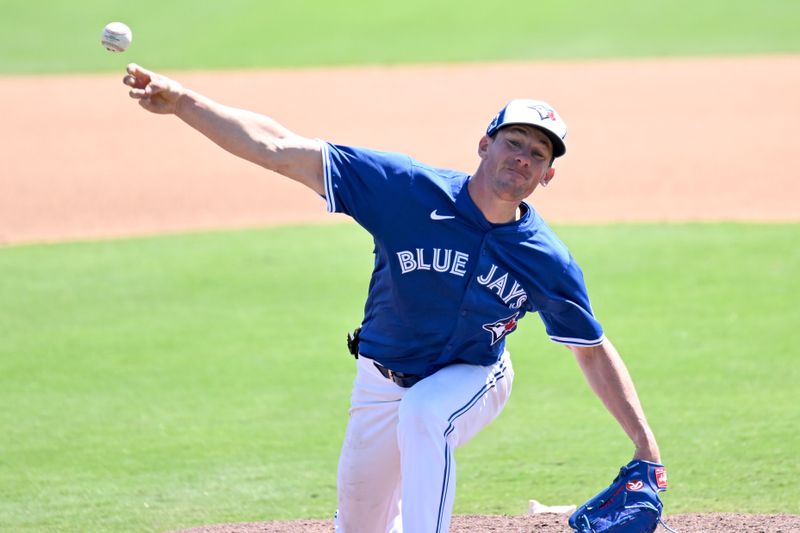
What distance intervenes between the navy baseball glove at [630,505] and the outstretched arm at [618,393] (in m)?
0.07

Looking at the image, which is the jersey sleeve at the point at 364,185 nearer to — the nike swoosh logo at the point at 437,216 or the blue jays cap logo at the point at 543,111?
the nike swoosh logo at the point at 437,216

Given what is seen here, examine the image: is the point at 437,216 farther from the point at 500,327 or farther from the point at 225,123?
the point at 225,123

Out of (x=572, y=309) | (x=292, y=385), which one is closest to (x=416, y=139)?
(x=292, y=385)

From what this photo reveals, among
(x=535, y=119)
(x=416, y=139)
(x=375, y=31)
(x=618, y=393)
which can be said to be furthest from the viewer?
(x=375, y=31)

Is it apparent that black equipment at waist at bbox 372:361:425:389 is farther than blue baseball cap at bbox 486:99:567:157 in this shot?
Yes

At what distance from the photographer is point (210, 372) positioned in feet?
25.6

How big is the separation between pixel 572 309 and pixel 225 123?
139cm

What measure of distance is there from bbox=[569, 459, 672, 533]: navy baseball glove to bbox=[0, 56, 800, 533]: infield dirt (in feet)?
27.2

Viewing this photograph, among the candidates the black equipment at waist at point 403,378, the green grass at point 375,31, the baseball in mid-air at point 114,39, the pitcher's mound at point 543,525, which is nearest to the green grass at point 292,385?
the pitcher's mound at point 543,525

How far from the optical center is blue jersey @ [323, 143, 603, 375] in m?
4.22

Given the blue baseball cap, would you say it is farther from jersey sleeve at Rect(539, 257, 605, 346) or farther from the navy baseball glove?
the navy baseball glove

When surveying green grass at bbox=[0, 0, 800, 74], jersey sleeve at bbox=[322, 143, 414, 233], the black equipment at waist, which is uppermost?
green grass at bbox=[0, 0, 800, 74]

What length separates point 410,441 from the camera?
4.07 meters

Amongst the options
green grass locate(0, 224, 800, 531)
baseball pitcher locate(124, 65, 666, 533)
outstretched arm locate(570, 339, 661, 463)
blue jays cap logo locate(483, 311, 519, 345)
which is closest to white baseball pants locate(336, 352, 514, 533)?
baseball pitcher locate(124, 65, 666, 533)
